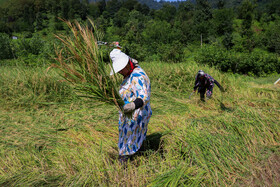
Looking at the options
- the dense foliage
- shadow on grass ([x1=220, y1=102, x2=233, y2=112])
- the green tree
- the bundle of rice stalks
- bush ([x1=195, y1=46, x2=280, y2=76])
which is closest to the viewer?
the bundle of rice stalks

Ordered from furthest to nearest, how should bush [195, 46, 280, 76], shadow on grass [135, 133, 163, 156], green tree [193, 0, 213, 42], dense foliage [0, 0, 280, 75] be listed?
1. green tree [193, 0, 213, 42]
2. dense foliage [0, 0, 280, 75]
3. bush [195, 46, 280, 76]
4. shadow on grass [135, 133, 163, 156]

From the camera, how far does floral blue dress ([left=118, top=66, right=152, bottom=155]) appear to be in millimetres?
1700

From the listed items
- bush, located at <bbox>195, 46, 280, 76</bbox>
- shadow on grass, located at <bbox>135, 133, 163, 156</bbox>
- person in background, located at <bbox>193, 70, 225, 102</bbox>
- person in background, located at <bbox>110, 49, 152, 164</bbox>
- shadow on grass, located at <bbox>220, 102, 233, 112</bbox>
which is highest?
person in background, located at <bbox>110, 49, 152, 164</bbox>

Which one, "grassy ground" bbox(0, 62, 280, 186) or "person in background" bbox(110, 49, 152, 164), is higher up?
"person in background" bbox(110, 49, 152, 164)

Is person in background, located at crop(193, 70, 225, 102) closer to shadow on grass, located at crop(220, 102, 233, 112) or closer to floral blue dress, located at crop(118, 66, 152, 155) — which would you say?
shadow on grass, located at crop(220, 102, 233, 112)

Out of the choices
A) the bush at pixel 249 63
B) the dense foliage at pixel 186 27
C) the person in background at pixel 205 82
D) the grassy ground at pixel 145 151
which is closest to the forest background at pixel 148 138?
the grassy ground at pixel 145 151

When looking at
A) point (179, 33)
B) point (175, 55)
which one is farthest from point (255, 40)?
point (175, 55)

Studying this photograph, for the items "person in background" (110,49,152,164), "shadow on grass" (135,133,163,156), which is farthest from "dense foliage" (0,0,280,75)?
"person in background" (110,49,152,164)

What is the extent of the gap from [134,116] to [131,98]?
0.18 meters

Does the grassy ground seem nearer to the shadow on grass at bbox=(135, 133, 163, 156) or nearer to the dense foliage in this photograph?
the shadow on grass at bbox=(135, 133, 163, 156)

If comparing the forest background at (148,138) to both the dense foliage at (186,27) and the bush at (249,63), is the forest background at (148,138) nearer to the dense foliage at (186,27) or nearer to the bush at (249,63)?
the bush at (249,63)

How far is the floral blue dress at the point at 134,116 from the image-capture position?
5.58 feet

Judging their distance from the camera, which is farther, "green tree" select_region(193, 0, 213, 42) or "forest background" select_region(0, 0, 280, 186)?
"green tree" select_region(193, 0, 213, 42)

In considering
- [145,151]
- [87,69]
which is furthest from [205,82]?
[87,69]
